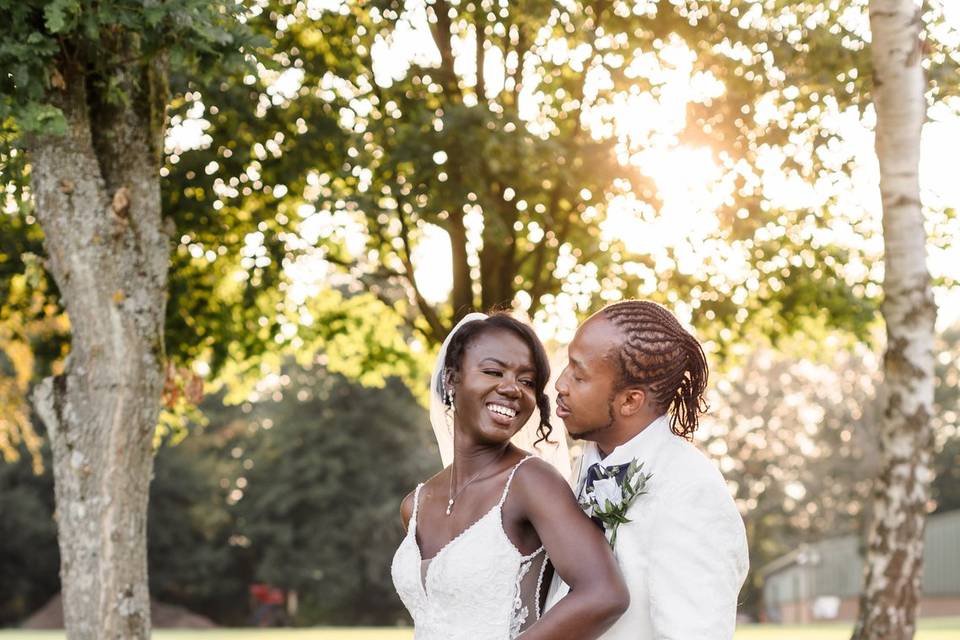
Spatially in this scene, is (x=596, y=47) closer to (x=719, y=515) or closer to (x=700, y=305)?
(x=700, y=305)

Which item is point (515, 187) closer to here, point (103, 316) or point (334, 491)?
point (103, 316)

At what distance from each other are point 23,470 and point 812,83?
132 feet

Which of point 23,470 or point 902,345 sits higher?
point 902,345

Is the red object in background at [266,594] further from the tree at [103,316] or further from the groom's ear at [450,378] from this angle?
the groom's ear at [450,378]

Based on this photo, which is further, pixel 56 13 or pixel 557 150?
pixel 557 150

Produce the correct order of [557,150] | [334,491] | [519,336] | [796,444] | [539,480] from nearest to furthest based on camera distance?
[539,480]
[519,336]
[557,150]
[334,491]
[796,444]

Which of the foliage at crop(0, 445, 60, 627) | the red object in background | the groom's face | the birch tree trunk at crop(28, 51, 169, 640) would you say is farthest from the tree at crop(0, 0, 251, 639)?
the red object in background

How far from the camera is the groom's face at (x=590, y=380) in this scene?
3273 mm

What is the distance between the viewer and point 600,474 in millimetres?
3301

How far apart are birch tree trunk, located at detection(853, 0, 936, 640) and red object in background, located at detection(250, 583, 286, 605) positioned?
44.5m

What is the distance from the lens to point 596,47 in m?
13.7

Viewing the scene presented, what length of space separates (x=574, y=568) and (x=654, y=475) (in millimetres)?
318

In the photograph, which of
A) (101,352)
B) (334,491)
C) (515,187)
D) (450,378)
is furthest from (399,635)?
(450,378)

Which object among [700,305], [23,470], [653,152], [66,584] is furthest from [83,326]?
[23,470]
